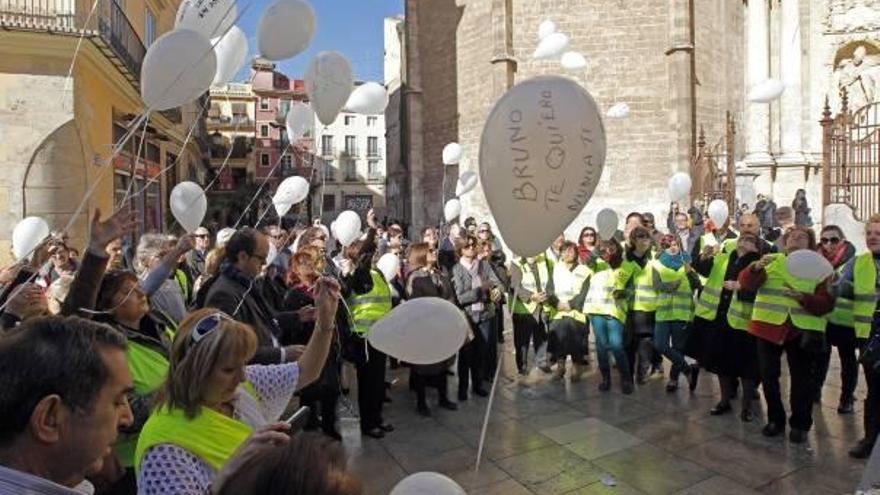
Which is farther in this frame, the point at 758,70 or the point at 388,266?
the point at 758,70

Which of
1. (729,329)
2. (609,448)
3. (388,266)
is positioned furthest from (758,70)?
(609,448)

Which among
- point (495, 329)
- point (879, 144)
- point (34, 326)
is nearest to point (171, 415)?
point (34, 326)

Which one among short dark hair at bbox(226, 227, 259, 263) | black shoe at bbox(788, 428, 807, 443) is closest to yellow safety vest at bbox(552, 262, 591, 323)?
black shoe at bbox(788, 428, 807, 443)

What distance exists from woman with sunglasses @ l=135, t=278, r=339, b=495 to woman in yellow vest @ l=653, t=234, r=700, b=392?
16.8ft

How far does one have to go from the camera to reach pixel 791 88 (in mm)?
16016

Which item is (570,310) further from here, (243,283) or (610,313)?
(243,283)

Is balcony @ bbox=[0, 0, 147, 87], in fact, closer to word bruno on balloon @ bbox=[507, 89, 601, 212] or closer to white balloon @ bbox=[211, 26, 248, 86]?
white balloon @ bbox=[211, 26, 248, 86]

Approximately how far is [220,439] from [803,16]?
1813 centimetres


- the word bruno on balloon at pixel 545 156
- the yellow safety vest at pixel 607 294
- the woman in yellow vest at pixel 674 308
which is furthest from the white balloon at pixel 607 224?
the word bruno on balloon at pixel 545 156

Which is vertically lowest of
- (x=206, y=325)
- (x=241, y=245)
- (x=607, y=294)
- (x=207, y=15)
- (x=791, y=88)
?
(x=607, y=294)

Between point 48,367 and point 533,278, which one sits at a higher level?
point 48,367

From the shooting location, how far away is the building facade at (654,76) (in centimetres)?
1580

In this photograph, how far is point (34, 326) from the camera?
135 cm

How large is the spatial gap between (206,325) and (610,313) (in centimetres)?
514
